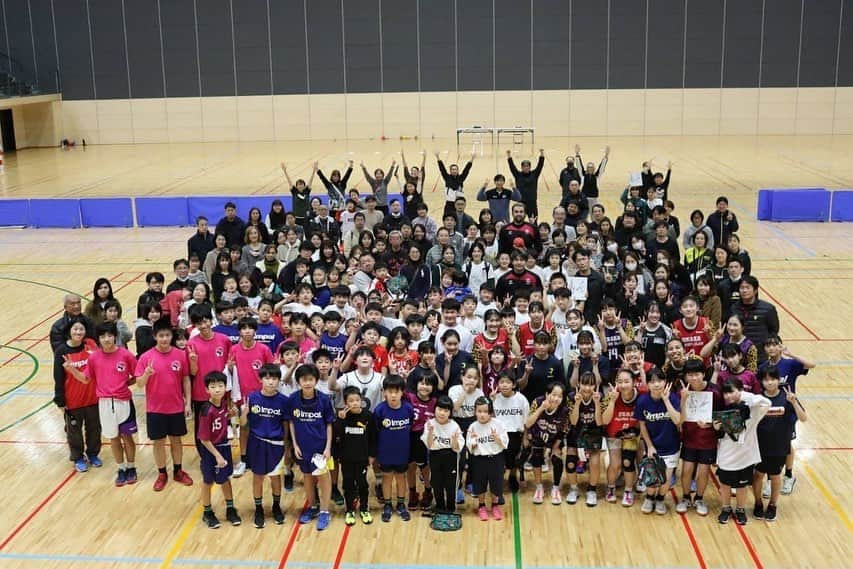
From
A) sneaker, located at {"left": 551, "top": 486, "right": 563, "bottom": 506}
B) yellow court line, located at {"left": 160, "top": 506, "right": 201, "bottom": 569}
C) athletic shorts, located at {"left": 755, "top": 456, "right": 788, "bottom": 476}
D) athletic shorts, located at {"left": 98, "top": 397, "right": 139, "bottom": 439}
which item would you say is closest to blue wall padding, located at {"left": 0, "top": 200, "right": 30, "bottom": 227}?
athletic shorts, located at {"left": 98, "top": 397, "right": 139, "bottom": 439}

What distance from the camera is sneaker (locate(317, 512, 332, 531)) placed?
8.91 metres

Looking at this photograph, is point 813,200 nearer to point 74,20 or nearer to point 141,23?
point 141,23

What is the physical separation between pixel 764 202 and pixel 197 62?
30.1m

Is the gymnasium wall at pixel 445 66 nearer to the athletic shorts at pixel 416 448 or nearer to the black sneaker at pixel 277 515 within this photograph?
the athletic shorts at pixel 416 448

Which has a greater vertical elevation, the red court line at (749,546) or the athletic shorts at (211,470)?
the athletic shorts at (211,470)

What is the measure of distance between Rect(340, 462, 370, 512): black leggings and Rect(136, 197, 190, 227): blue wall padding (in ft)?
58.2

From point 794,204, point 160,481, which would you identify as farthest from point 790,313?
point 160,481

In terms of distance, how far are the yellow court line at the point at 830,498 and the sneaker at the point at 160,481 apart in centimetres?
723

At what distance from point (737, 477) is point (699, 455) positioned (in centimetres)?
42

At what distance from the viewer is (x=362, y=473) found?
358 inches

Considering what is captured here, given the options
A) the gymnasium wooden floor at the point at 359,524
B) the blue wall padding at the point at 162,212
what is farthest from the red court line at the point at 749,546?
the blue wall padding at the point at 162,212

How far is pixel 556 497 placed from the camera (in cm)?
936

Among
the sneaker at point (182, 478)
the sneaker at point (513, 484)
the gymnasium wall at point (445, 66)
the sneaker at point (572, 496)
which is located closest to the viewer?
the sneaker at point (572, 496)

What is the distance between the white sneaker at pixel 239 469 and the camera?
10.2 metres
